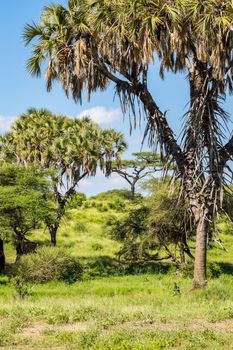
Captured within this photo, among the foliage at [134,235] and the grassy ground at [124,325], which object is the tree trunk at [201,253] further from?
the foliage at [134,235]

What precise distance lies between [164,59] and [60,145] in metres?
18.3

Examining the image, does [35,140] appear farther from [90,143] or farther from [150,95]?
[150,95]

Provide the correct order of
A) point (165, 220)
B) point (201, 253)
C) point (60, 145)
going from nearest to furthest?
1. point (201, 253)
2. point (165, 220)
3. point (60, 145)

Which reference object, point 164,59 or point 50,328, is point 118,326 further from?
point 164,59

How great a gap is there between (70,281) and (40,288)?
2.43 meters

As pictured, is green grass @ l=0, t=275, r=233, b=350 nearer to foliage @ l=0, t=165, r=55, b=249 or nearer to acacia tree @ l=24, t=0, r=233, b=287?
acacia tree @ l=24, t=0, r=233, b=287

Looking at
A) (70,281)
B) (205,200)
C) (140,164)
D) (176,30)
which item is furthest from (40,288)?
(140,164)

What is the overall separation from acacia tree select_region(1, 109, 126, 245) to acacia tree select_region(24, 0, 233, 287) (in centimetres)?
1513

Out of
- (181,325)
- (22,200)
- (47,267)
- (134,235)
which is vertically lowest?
(181,325)

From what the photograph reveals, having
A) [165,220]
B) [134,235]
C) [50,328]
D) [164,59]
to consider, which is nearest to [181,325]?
[50,328]

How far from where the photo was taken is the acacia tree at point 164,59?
14430 millimetres

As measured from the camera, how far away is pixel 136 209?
2755 cm

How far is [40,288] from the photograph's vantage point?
1852cm

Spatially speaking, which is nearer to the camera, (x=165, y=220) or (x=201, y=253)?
(x=201, y=253)
